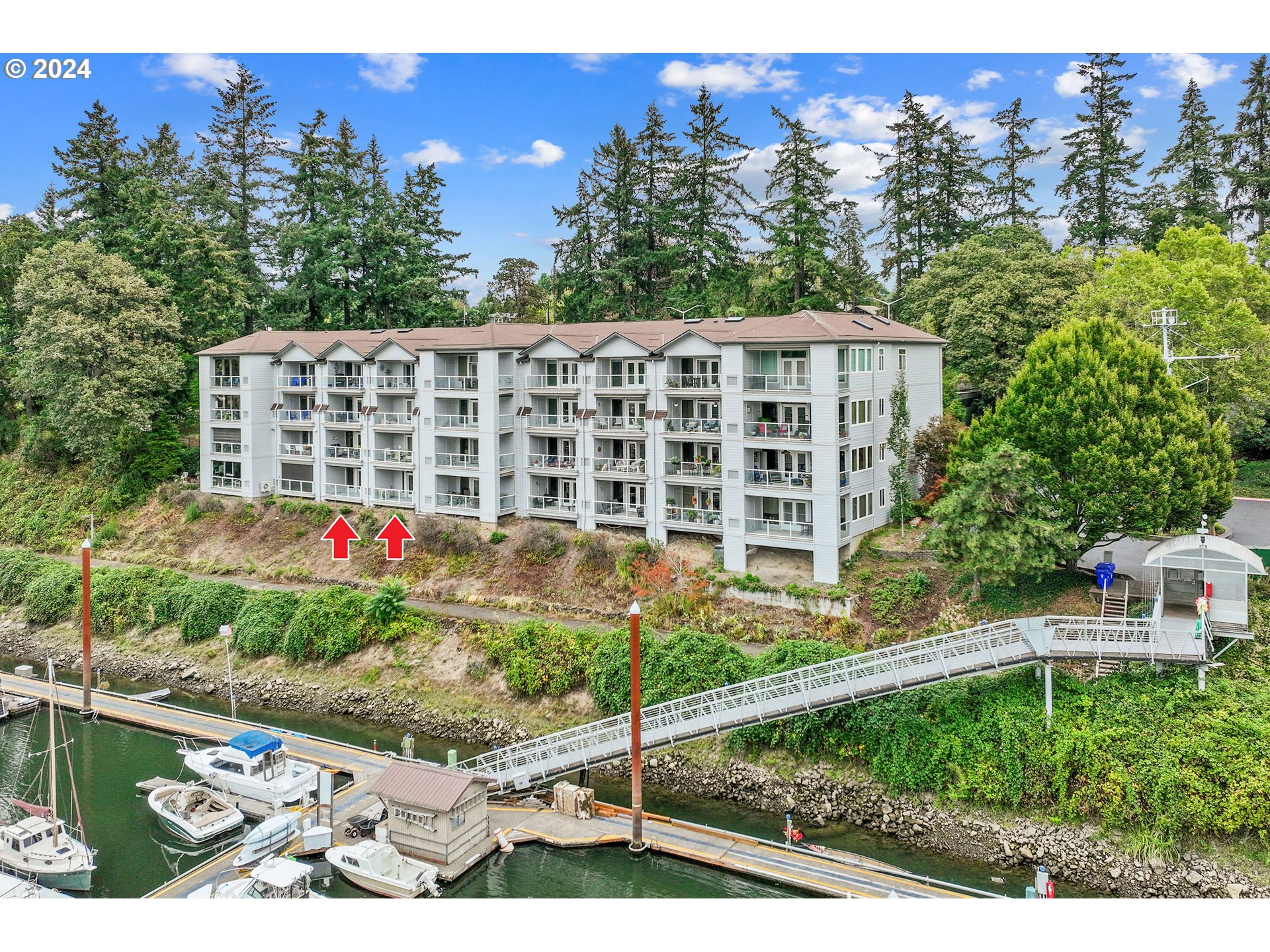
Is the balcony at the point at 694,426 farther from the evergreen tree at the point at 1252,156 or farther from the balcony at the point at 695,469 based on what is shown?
the evergreen tree at the point at 1252,156

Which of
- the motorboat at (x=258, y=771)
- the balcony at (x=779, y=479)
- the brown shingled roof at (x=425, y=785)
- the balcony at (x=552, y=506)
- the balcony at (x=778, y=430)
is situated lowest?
the motorboat at (x=258, y=771)

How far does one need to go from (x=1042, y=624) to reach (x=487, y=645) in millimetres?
19033

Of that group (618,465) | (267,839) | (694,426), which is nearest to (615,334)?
(694,426)

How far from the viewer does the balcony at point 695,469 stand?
37906mm

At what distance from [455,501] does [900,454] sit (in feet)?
67.6

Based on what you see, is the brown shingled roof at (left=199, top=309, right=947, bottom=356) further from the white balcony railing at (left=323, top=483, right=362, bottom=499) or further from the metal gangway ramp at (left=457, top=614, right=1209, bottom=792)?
the metal gangway ramp at (left=457, top=614, right=1209, bottom=792)

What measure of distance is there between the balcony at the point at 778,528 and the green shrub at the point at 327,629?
15.8 meters

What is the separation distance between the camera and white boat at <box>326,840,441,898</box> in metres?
22.5

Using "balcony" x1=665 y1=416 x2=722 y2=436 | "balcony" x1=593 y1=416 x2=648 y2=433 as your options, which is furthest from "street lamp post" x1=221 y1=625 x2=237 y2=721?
"balcony" x1=665 y1=416 x2=722 y2=436

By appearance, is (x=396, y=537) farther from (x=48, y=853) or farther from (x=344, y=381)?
(x=48, y=853)

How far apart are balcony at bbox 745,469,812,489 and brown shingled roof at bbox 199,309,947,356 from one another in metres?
4.99

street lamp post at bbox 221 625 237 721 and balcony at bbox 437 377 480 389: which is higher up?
balcony at bbox 437 377 480 389

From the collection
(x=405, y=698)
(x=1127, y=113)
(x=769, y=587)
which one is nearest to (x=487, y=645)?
(x=405, y=698)

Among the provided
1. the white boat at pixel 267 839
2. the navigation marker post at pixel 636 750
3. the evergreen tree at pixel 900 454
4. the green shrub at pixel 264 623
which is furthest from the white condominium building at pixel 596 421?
the white boat at pixel 267 839
